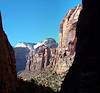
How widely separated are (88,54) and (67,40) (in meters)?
115

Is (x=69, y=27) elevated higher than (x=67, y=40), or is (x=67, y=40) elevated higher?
(x=69, y=27)

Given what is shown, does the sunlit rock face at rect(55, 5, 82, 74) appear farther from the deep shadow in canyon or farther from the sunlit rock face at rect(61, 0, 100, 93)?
the sunlit rock face at rect(61, 0, 100, 93)

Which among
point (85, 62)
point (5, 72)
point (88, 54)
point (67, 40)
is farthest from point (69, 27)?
point (85, 62)

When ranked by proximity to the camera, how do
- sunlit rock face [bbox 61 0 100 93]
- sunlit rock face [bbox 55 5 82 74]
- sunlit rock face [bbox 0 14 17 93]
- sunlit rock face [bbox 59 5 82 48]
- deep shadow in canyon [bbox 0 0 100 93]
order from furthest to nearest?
sunlit rock face [bbox 59 5 82 48] → sunlit rock face [bbox 55 5 82 74] → sunlit rock face [bbox 0 14 17 93] → deep shadow in canyon [bbox 0 0 100 93] → sunlit rock face [bbox 61 0 100 93]

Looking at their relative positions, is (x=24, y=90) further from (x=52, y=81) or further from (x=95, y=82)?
(x=95, y=82)

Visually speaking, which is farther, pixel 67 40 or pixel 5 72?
pixel 67 40

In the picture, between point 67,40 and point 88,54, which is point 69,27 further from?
point 88,54

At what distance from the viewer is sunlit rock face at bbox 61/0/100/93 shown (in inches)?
2275

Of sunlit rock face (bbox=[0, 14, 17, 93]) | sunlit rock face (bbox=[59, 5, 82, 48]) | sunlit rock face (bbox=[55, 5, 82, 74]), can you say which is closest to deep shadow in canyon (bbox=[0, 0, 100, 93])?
sunlit rock face (bbox=[0, 14, 17, 93])

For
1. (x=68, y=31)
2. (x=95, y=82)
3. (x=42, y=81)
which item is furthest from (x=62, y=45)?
(x=95, y=82)

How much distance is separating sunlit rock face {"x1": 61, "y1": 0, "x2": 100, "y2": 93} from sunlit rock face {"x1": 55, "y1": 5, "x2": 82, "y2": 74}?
79557 mm

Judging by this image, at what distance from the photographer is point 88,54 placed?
65.1 metres

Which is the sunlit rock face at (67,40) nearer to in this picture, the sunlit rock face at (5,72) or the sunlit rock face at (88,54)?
the sunlit rock face at (5,72)

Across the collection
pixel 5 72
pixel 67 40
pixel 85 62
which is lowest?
pixel 67 40
